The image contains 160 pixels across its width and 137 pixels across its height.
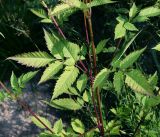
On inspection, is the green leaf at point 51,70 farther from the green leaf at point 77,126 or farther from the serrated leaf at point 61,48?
the green leaf at point 77,126

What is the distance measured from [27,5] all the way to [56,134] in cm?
211

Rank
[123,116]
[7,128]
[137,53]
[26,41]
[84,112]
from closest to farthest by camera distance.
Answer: [137,53] → [123,116] → [84,112] → [7,128] → [26,41]

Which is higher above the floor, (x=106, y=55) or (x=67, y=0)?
(x=67, y=0)

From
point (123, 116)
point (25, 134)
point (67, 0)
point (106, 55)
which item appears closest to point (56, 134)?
point (123, 116)

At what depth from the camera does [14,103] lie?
3.12 meters

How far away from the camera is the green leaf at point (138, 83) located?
1.26 meters

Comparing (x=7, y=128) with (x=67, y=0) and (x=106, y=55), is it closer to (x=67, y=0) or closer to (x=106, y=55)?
(x=106, y=55)

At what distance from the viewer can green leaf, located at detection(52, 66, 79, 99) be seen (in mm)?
1300

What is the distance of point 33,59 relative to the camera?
1.39 metres

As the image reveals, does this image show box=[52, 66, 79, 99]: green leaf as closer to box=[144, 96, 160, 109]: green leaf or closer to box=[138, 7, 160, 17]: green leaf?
box=[138, 7, 160, 17]: green leaf

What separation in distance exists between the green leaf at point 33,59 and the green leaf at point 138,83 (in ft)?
1.10

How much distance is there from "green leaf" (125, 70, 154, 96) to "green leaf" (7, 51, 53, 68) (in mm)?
335

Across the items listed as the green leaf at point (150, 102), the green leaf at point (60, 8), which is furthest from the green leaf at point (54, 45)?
the green leaf at point (150, 102)

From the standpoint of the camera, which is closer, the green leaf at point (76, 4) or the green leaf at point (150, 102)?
the green leaf at point (76, 4)
